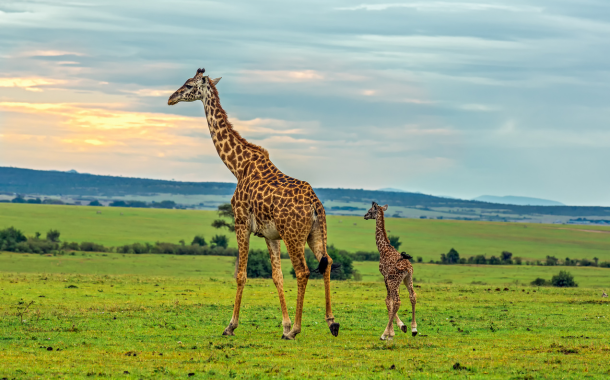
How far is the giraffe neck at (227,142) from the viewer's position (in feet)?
59.0

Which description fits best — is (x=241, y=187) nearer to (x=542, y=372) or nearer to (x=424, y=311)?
(x=542, y=372)

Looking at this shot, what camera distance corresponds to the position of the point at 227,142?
1841cm

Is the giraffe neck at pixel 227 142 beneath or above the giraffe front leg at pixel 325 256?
above

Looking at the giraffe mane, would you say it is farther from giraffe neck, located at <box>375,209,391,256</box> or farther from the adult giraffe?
giraffe neck, located at <box>375,209,391,256</box>

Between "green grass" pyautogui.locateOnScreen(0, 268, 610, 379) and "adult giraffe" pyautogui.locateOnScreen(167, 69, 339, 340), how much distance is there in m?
1.37

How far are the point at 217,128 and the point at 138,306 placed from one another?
9013 millimetres

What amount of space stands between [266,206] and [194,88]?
14.5 feet

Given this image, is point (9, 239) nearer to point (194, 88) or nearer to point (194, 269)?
point (194, 269)

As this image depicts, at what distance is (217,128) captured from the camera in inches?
734

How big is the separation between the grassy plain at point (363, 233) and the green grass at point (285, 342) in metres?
77.6

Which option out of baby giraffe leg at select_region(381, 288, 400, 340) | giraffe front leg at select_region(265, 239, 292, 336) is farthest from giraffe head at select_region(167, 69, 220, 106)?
baby giraffe leg at select_region(381, 288, 400, 340)

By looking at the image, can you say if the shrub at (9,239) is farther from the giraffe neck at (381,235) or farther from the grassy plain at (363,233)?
the giraffe neck at (381,235)

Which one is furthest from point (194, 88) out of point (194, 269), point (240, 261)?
point (194, 269)

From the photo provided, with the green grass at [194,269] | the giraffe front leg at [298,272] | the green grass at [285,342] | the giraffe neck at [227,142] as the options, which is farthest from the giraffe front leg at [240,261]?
the green grass at [194,269]
